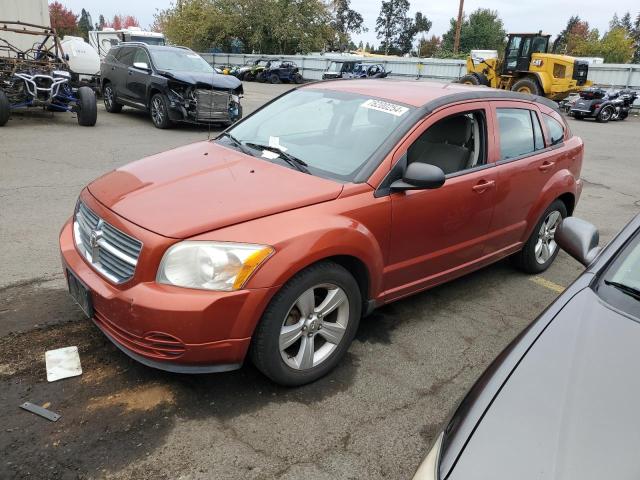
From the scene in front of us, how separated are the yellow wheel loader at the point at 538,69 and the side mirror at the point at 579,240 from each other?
19.6 m

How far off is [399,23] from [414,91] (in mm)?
112632

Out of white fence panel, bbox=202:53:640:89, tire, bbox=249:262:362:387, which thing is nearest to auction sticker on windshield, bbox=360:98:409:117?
tire, bbox=249:262:362:387

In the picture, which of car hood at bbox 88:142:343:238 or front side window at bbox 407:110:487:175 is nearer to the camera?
car hood at bbox 88:142:343:238

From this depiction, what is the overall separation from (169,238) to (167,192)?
49cm

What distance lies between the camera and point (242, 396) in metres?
2.79

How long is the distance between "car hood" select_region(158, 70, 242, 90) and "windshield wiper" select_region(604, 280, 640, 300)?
990cm

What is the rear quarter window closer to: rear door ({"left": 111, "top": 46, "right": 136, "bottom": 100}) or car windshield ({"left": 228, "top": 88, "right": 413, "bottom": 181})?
car windshield ({"left": 228, "top": 88, "right": 413, "bottom": 181})

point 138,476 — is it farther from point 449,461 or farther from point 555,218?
point 555,218

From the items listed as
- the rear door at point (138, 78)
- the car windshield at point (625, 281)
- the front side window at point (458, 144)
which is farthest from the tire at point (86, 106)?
the car windshield at point (625, 281)

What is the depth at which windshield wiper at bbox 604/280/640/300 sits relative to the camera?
6.92ft

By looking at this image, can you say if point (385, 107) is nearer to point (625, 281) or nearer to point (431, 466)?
point (625, 281)

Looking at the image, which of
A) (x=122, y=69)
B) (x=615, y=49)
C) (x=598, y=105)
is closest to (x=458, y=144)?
(x=122, y=69)

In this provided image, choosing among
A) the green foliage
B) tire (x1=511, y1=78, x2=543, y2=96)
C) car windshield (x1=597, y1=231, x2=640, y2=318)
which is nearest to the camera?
car windshield (x1=597, y1=231, x2=640, y2=318)

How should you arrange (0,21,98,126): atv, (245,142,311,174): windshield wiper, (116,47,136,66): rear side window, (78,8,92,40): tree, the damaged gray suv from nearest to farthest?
(245,142,311,174): windshield wiper < (0,21,98,126): atv < the damaged gray suv < (116,47,136,66): rear side window < (78,8,92,40): tree
